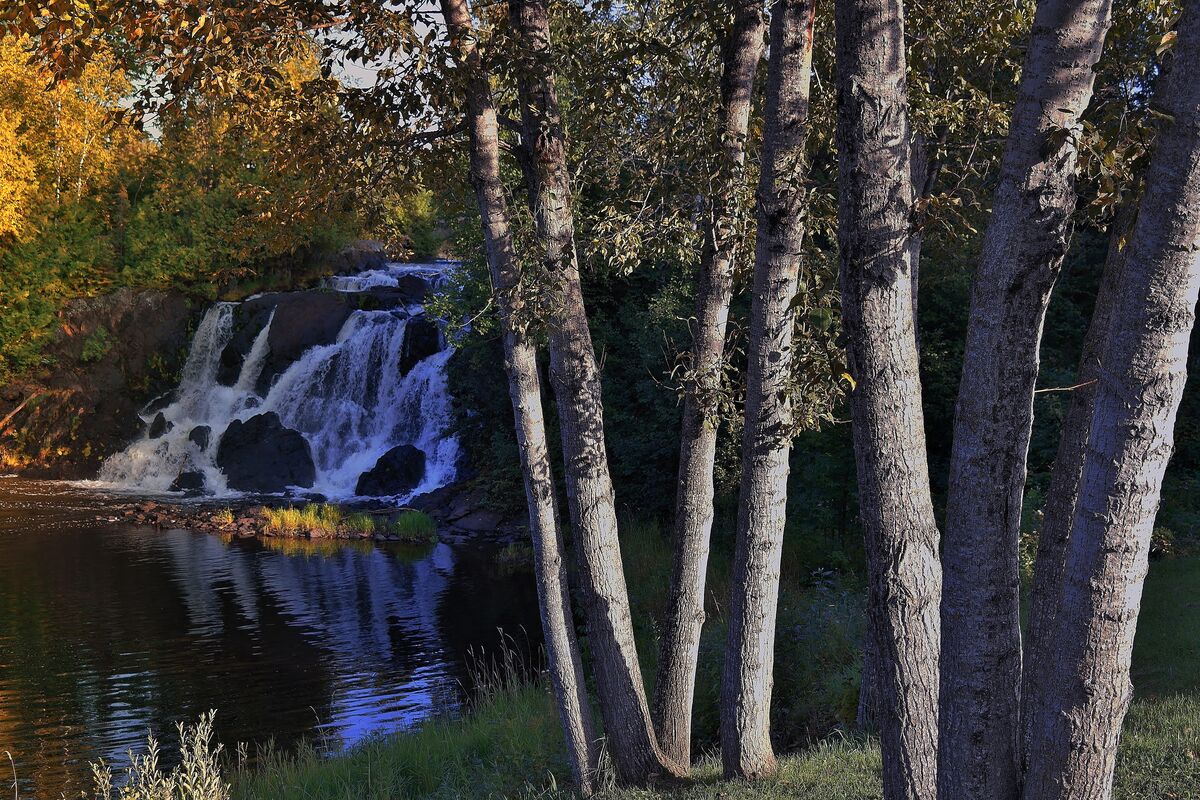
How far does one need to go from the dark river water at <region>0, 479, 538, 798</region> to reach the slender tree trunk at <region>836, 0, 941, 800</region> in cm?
781

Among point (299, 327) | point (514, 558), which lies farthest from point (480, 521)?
point (299, 327)

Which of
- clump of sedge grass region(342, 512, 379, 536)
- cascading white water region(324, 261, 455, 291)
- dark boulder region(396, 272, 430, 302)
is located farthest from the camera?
cascading white water region(324, 261, 455, 291)

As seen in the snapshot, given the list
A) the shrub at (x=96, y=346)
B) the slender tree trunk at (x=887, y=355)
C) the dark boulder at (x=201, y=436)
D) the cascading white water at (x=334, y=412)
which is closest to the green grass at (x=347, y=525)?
the cascading white water at (x=334, y=412)

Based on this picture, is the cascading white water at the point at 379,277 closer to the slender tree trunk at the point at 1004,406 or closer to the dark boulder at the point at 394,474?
the dark boulder at the point at 394,474

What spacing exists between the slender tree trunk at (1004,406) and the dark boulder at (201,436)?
2669cm

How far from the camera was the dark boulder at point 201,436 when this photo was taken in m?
27.4

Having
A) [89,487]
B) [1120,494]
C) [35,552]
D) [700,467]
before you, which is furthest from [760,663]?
[89,487]

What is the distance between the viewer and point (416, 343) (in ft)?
86.1

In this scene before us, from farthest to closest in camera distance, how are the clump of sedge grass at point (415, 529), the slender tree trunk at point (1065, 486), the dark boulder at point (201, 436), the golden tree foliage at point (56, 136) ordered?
the golden tree foliage at point (56, 136), the dark boulder at point (201, 436), the clump of sedge grass at point (415, 529), the slender tree trunk at point (1065, 486)

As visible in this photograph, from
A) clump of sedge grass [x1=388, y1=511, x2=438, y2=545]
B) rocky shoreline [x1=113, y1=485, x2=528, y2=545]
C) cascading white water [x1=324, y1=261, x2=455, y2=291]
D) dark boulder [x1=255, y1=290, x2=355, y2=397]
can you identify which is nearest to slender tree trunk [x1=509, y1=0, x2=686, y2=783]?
rocky shoreline [x1=113, y1=485, x2=528, y2=545]

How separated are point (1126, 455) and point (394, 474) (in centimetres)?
2240

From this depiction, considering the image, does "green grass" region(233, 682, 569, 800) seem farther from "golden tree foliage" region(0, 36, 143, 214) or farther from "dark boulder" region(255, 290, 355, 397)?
"golden tree foliage" region(0, 36, 143, 214)

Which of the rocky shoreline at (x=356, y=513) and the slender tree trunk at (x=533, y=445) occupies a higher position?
the slender tree trunk at (x=533, y=445)

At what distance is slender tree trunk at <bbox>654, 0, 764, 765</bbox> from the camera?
671 cm
